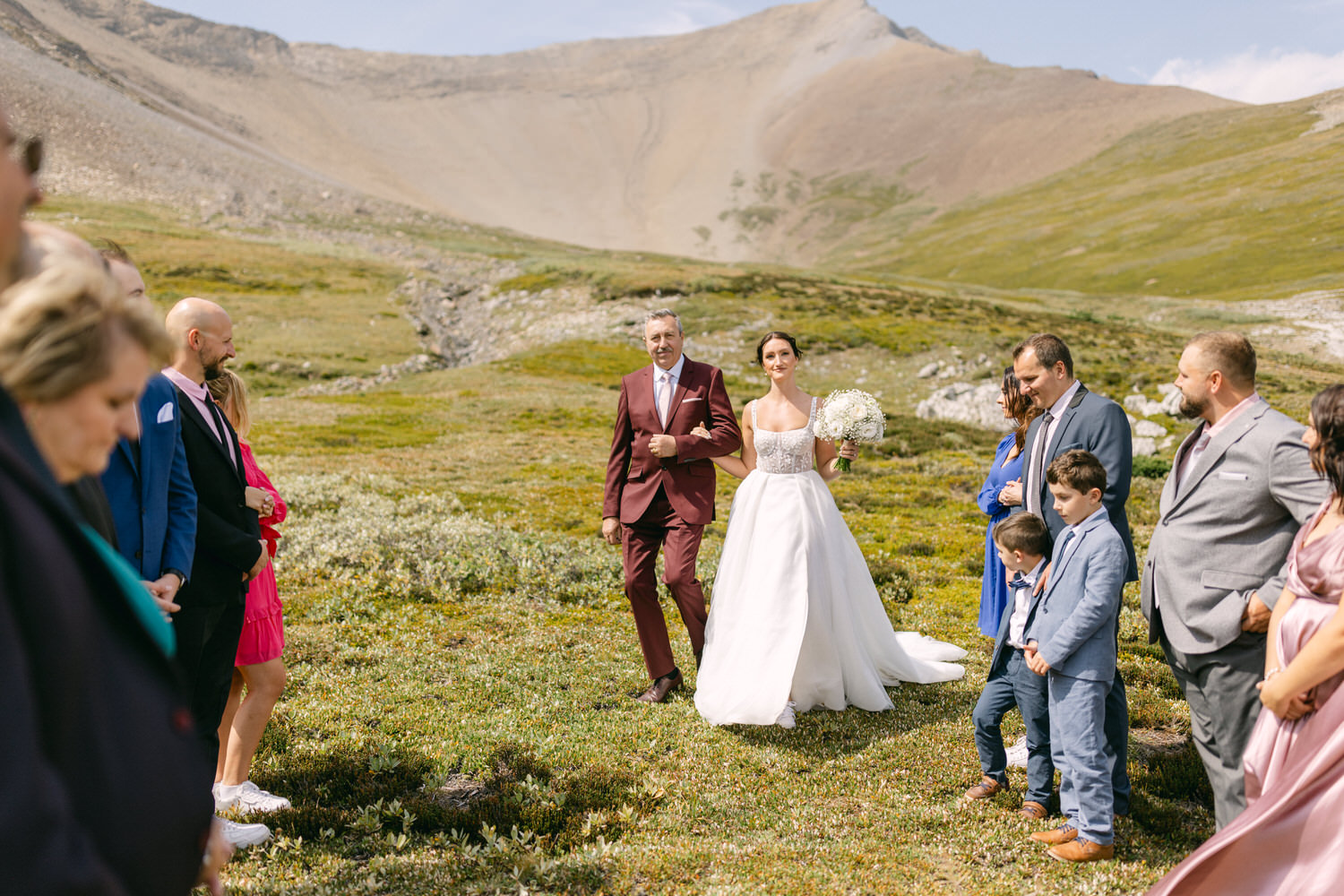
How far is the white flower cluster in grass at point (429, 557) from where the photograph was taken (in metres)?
12.4

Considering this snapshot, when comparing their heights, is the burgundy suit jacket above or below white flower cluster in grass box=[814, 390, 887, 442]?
below

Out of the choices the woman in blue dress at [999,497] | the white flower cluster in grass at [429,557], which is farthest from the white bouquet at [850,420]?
the white flower cluster in grass at [429,557]

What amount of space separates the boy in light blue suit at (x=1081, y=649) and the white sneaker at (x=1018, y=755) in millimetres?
1241

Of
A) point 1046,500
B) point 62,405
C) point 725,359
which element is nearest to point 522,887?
point 62,405

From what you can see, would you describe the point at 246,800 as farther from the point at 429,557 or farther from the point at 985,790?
the point at 429,557

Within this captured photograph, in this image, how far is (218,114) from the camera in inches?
7461

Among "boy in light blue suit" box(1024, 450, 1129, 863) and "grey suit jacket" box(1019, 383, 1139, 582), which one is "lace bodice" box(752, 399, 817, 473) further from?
"boy in light blue suit" box(1024, 450, 1129, 863)

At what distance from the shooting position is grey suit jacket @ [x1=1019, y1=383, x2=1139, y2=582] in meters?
6.07

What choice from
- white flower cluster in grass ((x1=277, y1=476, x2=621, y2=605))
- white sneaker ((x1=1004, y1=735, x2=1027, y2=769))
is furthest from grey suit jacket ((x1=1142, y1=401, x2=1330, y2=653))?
white flower cluster in grass ((x1=277, y1=476, x2=621, y2=605))

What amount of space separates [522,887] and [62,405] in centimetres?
434

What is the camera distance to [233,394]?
579cm

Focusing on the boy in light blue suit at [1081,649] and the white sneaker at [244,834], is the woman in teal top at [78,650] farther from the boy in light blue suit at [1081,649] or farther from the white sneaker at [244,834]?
the boy in light blue suit at [1081,649]

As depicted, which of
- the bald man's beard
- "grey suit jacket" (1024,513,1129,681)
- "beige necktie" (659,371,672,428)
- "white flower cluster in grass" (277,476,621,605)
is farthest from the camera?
"white flower cluster in grass" (277,476,621,605)

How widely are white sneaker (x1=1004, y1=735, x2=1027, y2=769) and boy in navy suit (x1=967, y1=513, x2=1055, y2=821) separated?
0.63 m
